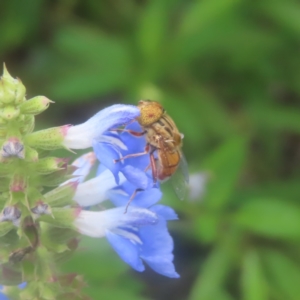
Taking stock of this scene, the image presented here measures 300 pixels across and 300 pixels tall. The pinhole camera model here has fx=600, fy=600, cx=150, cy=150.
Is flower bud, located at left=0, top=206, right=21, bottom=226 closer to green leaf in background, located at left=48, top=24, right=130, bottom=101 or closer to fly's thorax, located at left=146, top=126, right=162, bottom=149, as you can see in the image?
fly's thorax, located at left=146, top=126, right=162, bottom=149

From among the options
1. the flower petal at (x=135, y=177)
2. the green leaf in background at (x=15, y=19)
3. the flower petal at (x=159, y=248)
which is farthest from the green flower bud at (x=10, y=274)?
the green leaf in background at (x=15, y=19)

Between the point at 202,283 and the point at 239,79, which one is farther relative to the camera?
the point at 239,79

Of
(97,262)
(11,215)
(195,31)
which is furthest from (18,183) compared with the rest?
(195,31)

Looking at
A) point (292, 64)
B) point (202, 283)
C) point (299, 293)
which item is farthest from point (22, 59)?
point (299, 293)

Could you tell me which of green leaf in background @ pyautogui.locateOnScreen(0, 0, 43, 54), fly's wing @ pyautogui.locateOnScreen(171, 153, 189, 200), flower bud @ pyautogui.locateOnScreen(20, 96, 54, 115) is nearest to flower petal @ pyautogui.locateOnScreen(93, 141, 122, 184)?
flower bud @ pyautogui.locateOnScreen(20, 96, 54, 115)

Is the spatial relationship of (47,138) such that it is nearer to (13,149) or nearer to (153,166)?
(13,149)

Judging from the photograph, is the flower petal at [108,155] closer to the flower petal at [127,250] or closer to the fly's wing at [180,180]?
the flower petal at [127,250]

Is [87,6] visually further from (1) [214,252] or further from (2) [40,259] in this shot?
(2) [40,259]

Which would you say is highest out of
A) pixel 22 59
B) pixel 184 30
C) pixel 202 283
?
pixel 184 30
